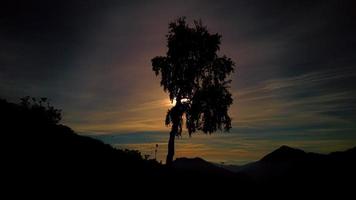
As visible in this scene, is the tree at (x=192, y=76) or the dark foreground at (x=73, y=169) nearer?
the dark foreground at (x=73, y=169)

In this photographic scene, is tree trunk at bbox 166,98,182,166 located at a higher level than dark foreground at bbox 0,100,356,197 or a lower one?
higher

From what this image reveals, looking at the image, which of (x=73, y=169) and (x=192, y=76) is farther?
Answer: (x=192, y=76)

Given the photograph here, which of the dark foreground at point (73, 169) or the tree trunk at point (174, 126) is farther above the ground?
the tree trunk at point (174, 126)

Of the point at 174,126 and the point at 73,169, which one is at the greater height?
the point at 174,126

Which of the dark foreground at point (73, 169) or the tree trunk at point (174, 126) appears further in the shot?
the tree trunk at point (174, 126)

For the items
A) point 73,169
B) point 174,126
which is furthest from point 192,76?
point 73,169

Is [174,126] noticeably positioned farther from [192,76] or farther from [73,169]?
[73,169]

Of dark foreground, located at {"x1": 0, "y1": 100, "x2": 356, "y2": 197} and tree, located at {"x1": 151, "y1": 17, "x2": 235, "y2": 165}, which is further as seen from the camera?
tree, located at {"x1": 151, "y1": 17, "x2": 235, "y2": 165}

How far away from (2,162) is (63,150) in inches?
194

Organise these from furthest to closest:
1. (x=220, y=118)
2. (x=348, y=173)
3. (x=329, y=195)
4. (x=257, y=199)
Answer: (x=348, y=173), (x=329, y=195), (x=220, y=118), (x=257, y=199)

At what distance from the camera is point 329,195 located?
39.4 metres

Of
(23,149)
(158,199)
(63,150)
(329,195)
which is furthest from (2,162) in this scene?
(329,195)

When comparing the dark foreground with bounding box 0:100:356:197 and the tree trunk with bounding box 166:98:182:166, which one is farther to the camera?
the tree trunk with bounding box 166:98:182:166

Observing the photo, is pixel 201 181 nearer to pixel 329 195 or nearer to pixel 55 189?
pixel 55 189
